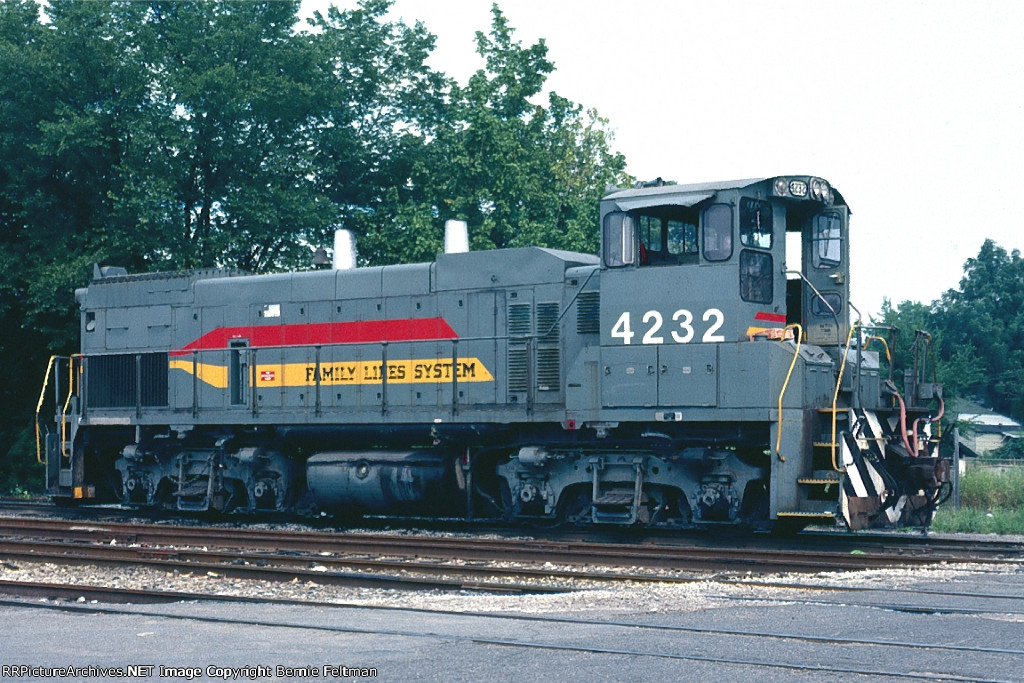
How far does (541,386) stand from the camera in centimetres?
1484

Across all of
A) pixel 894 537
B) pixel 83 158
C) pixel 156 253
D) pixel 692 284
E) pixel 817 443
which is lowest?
pixel 894 537

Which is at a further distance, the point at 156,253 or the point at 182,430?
the point at 156,253

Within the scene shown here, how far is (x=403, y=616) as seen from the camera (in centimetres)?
870

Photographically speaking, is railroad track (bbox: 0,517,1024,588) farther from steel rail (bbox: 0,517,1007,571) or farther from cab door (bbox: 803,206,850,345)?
cab door (bbox: 803,206,850,345)

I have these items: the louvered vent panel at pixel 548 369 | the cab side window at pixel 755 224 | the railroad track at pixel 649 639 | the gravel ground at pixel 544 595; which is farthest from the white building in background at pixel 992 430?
the railroad track at pixel 649 639

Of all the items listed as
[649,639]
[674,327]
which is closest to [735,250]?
[674,327]

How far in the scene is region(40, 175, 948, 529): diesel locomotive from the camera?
13.2m

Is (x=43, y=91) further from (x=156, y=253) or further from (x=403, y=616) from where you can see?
(x=403, y=616)

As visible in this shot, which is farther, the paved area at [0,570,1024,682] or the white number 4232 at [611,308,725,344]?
the white number 4232 at [611,308,725,344]

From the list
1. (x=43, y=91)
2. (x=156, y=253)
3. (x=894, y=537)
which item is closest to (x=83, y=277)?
(x=156, y=253)

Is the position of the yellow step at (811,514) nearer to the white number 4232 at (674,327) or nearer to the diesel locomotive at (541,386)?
the diesel locomotive at (541,386)

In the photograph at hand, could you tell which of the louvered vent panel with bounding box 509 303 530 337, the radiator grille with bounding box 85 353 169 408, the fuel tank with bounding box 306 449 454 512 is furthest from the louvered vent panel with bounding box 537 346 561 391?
the radiator grille with bounding box 85 353 169 408

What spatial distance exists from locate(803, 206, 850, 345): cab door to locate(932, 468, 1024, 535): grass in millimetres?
3801

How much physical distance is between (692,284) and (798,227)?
2011 mm
